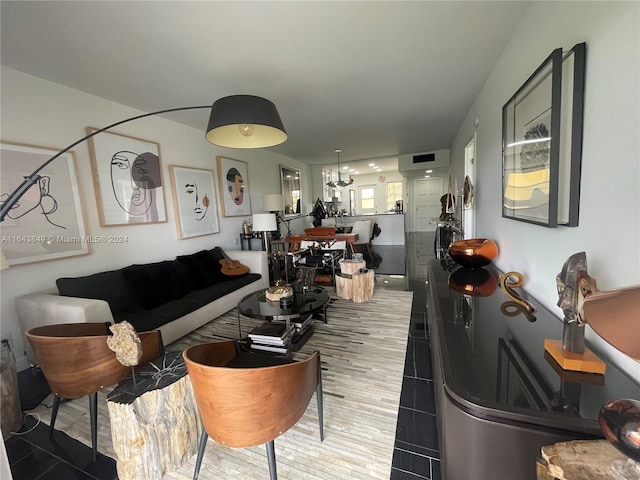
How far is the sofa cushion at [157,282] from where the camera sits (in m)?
2.68

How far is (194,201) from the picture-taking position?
3914 millimetres

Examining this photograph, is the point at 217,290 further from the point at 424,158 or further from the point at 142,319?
the point at 424,158

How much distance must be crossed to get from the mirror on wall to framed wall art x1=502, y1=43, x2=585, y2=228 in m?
5.24

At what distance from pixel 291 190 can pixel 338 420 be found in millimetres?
5873

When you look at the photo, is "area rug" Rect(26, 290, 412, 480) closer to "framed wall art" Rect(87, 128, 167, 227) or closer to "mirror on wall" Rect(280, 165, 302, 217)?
"framed wall art" Rect(87, 128, 167, 227)

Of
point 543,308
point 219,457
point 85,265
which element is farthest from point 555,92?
point 85,265

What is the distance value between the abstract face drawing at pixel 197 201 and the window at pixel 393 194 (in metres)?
9.16

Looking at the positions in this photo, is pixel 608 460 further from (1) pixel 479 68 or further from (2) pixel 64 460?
(1) pixel 479 68

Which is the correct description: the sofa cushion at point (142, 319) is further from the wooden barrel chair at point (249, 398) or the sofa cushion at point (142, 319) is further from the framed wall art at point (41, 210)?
the wooden barrel chair at point (249, 398)

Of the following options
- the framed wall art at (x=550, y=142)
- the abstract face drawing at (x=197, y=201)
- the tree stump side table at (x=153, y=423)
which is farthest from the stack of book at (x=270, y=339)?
the abstract face drawing at (x=197, y=201)

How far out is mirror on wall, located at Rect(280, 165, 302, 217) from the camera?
653cm

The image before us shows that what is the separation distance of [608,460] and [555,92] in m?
1.41

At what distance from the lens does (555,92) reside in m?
1.21

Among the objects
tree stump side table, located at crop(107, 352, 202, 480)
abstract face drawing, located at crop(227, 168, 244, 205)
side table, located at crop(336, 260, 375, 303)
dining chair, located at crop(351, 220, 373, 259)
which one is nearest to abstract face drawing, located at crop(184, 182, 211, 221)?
abstract face drawing, located at crop(227, 168, 244, 205)
